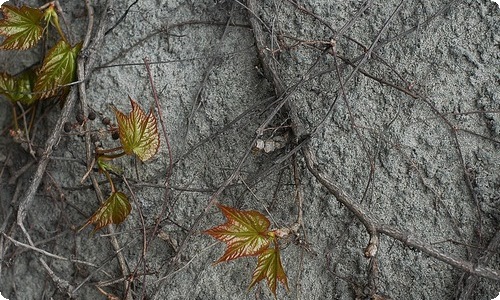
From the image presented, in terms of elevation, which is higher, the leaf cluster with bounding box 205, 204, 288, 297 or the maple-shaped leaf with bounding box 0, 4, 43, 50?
the maple-shaped leaf with bounding box 0, 4, 43, 50

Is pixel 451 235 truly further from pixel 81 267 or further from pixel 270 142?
pixel 81 267

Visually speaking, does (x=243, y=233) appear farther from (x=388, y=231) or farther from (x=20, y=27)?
(x=20, y=27)

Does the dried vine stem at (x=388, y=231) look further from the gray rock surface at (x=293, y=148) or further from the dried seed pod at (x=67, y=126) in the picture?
the dried seed pod at (x=67, y=126)

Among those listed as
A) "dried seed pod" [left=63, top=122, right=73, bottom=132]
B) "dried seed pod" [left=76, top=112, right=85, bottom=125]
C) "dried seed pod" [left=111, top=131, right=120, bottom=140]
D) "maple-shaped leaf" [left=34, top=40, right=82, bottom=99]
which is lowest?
"dried seed pod" [left=63, top=122, right=73, bottom=132]

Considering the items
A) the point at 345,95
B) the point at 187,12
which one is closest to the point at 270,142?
the point at 345,95

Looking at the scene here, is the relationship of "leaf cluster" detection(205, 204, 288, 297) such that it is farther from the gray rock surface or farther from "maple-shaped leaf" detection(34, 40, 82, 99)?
"maple-shaped leaf" detection(34, 40, 82, 99)

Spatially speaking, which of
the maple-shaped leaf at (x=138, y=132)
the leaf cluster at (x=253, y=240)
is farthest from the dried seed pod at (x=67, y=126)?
the leaf cluster at (x=253, y=240)

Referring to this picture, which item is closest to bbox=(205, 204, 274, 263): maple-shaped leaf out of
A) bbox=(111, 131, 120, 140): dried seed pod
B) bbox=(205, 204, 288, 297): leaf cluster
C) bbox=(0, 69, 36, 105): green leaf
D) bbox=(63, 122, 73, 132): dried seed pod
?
bbox=(205, 204, 288, 297): leaf cluster
